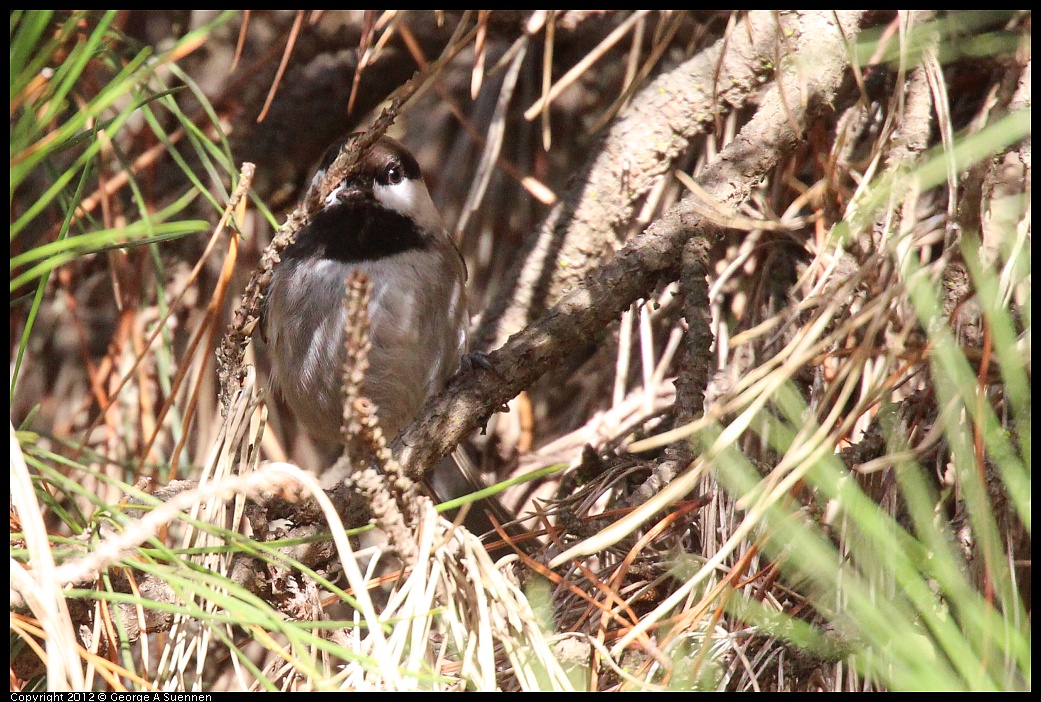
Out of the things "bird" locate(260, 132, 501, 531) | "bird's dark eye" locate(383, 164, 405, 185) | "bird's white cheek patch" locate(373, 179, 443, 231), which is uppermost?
"bird's dark eye" locate(383, 164, 405, 185)

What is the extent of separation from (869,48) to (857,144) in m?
0.20

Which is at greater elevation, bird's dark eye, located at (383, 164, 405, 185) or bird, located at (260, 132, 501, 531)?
bird's dark eye, located at (383, 164, 405, 185)

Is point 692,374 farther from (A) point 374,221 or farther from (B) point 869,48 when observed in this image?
(A) point 374,221

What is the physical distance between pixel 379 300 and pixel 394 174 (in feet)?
1.02

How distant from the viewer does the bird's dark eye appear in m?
2.12

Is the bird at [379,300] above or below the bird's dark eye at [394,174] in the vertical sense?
below

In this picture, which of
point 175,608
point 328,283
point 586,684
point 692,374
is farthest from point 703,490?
point 328,283

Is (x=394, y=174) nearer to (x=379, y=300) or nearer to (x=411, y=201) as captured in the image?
(x=411, y=201)

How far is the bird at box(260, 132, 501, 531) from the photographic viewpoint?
2.07 meters

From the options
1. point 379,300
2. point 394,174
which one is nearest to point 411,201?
point 394,174

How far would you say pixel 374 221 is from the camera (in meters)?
2.09

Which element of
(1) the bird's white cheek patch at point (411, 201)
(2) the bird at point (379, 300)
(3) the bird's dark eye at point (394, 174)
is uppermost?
(3) the bird's dark eye at point (394, 174)

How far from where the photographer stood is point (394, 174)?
7.00 ft

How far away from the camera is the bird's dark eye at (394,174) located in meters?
2.12
